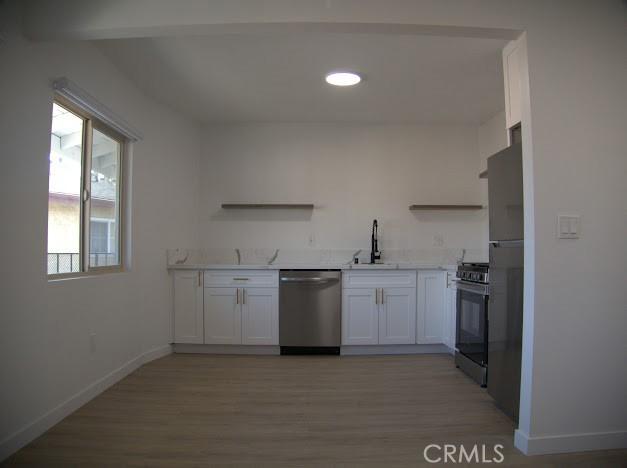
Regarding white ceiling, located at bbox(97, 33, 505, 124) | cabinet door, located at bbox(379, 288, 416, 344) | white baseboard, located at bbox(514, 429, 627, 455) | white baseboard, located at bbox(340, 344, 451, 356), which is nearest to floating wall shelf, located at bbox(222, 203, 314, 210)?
white ceiling, located at bbox(97, 33, 505, 124)

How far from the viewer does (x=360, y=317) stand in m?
3.76

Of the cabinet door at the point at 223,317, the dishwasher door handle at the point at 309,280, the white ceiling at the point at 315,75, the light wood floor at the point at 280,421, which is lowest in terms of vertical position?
the light wood floor at the point at 280,421

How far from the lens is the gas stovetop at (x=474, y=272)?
2.85 m

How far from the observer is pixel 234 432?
2.17 metres

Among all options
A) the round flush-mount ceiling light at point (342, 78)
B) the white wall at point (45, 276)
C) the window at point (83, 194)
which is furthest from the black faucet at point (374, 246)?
the window at point (83, 194)

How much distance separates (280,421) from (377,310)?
171 centimetres

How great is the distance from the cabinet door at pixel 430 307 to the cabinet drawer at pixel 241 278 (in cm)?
143

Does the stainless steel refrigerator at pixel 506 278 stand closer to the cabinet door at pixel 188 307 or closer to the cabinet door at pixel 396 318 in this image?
the cabinet door at pixel 396 318

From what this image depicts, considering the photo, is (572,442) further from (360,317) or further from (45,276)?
(45,276)

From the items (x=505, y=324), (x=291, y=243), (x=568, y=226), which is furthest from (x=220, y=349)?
(x=568, y=226)

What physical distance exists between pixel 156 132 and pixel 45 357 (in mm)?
2224

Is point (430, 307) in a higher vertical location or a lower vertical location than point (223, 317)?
higher

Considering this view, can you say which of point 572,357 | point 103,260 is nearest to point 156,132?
point 103,260

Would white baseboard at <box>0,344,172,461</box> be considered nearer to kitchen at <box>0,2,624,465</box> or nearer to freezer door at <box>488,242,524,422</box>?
kitchen at <box>0,2,624,465</box>
